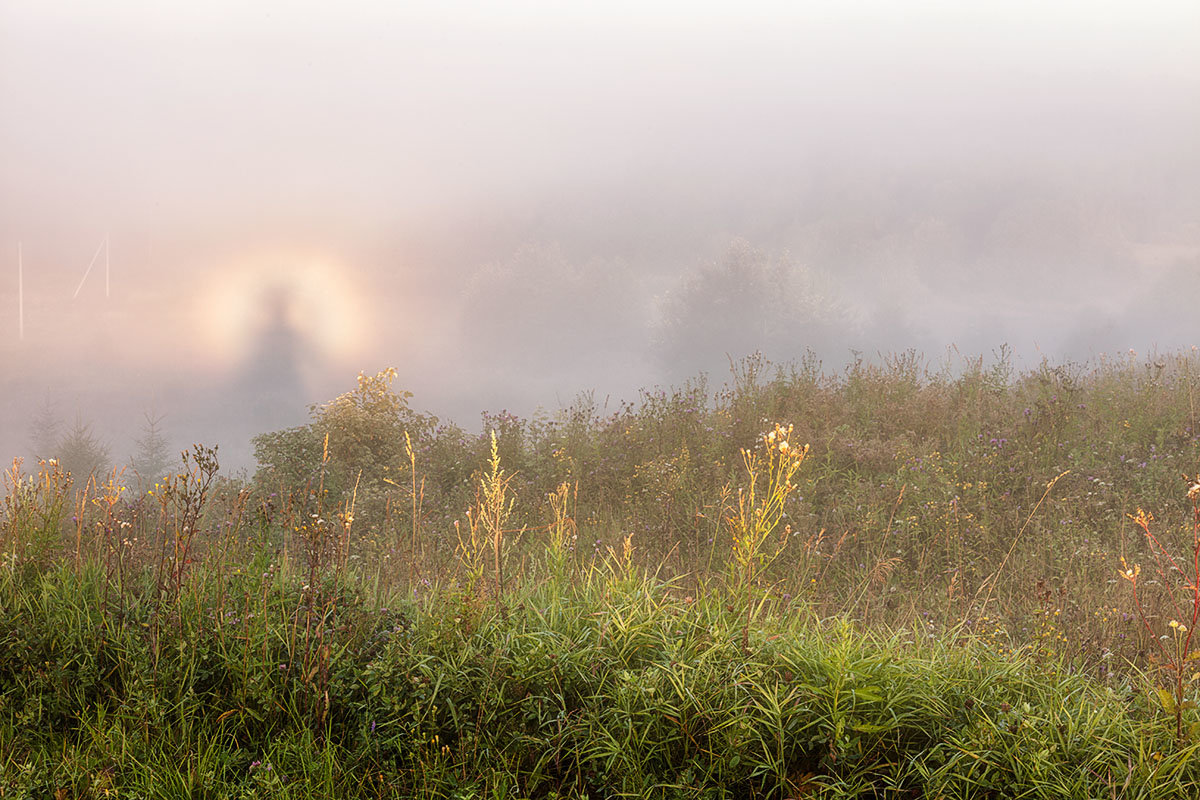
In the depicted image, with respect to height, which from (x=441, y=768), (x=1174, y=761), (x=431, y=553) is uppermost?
(x=1174, y=761)

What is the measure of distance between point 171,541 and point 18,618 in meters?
0.82

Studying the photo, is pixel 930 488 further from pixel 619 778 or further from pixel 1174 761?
pixel 619 778

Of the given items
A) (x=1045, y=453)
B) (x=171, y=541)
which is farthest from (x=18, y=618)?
(x=1045, y=453)

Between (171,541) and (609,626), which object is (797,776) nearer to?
(609,626)

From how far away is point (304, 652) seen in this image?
334 centimetres

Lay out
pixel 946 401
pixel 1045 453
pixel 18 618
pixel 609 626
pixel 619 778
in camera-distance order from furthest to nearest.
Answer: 1. pixel 946 401
2. pixel 1045 453
3. pixel 18 618
4. pixel 609 626
5. pixel 619 778

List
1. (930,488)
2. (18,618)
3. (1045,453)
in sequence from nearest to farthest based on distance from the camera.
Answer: (18,618), (930,488), (1045,453)

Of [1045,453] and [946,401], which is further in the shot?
[946,401]

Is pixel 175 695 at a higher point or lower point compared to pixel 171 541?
lower

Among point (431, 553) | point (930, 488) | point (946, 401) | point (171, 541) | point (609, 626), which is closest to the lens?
point (609, 626)

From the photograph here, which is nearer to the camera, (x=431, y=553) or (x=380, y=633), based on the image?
(x=380, y=633)

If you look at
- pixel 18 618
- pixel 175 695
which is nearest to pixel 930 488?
pixel 175 695

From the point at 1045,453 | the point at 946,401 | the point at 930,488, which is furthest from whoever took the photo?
the point at 946,401

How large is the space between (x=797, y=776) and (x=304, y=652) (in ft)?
7.28
